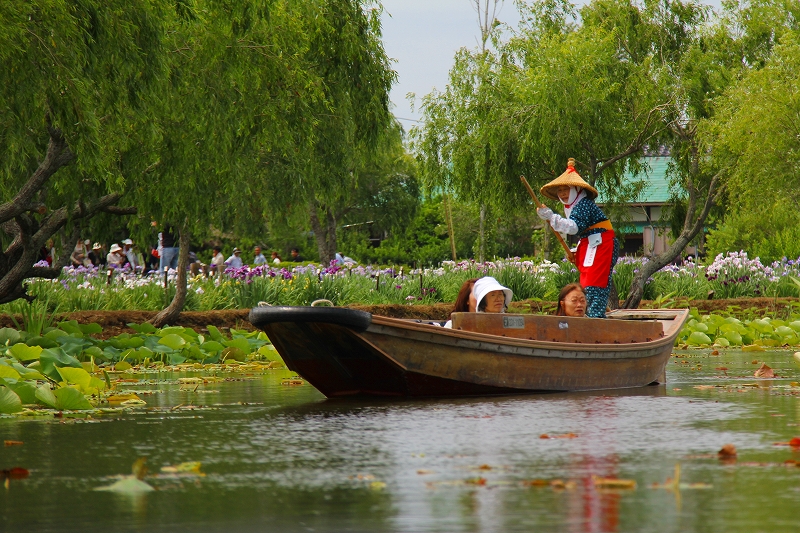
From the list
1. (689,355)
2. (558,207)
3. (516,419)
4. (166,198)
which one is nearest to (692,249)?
(558,207)

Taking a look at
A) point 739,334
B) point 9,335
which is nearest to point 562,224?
point 9,335

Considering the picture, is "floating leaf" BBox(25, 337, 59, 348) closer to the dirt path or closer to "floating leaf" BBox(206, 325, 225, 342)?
"floating leaf" BBox(206, 325, 225, 342)

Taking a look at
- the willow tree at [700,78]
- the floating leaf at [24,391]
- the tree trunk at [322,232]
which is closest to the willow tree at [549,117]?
the willow tree at [700,78]

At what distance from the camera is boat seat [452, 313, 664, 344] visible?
29.2ft

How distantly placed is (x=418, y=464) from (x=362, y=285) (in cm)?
1525

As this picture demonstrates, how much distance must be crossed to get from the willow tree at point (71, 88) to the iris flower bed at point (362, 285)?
3483mm

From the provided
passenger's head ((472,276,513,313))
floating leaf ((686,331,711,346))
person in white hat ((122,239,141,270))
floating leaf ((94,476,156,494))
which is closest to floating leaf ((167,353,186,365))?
passenger's head ((472,276,513,313))

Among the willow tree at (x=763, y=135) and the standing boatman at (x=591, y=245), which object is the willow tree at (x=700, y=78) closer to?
the willow tree at (x=763, y=135)

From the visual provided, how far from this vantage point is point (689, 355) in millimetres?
14609

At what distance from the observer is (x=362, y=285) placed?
20797mm

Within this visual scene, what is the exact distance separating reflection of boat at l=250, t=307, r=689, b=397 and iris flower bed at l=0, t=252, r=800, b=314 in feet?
23.7

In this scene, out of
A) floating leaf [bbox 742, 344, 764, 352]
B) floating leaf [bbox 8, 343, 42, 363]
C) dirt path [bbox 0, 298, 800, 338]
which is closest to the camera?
floating leaf [bbox 8, 343, 42, 363]

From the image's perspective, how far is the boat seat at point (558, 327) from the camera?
891 cm

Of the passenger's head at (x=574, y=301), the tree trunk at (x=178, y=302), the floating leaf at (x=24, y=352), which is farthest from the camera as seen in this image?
the tree trunk at (x=178, y=302)
